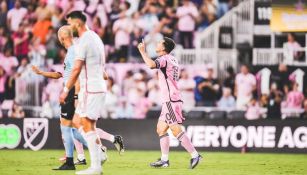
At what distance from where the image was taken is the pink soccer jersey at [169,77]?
1493 centimetres

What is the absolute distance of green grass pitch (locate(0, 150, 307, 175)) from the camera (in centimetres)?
1406

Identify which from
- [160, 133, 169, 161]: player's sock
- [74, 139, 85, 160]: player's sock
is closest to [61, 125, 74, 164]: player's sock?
[74, 139, 85, 160]: player's sock

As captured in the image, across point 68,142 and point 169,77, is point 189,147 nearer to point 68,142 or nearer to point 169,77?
point 169,77

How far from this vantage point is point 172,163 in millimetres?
16391

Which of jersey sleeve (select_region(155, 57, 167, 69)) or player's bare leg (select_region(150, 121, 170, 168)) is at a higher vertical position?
jersey sleeve (select_region(155, 57, 167, 69))

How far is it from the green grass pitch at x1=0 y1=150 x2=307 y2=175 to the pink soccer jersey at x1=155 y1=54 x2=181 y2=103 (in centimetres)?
128

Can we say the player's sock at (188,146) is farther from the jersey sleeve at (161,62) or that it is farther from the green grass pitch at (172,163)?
the jersey sleeve at (161,62)

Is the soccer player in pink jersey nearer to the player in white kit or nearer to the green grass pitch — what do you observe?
the green grass pitch

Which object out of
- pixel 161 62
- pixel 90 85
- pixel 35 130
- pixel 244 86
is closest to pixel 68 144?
pixel 90 85

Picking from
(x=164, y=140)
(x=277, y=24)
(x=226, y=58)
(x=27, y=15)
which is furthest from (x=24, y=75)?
(x=164, y=140)

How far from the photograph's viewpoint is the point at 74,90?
14.7 meters

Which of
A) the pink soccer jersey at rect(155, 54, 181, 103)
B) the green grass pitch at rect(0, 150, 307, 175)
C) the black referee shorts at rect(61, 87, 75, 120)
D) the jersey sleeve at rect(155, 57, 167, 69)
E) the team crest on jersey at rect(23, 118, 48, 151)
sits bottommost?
the green grass pitch at rect(0, 150, 307, 175)

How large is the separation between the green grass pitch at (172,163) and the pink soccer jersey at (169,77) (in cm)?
128

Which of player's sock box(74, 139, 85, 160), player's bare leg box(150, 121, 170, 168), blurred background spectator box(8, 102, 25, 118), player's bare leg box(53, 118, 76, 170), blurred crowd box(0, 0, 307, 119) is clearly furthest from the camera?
blurred crowd box(0, 0, 307, 119)
